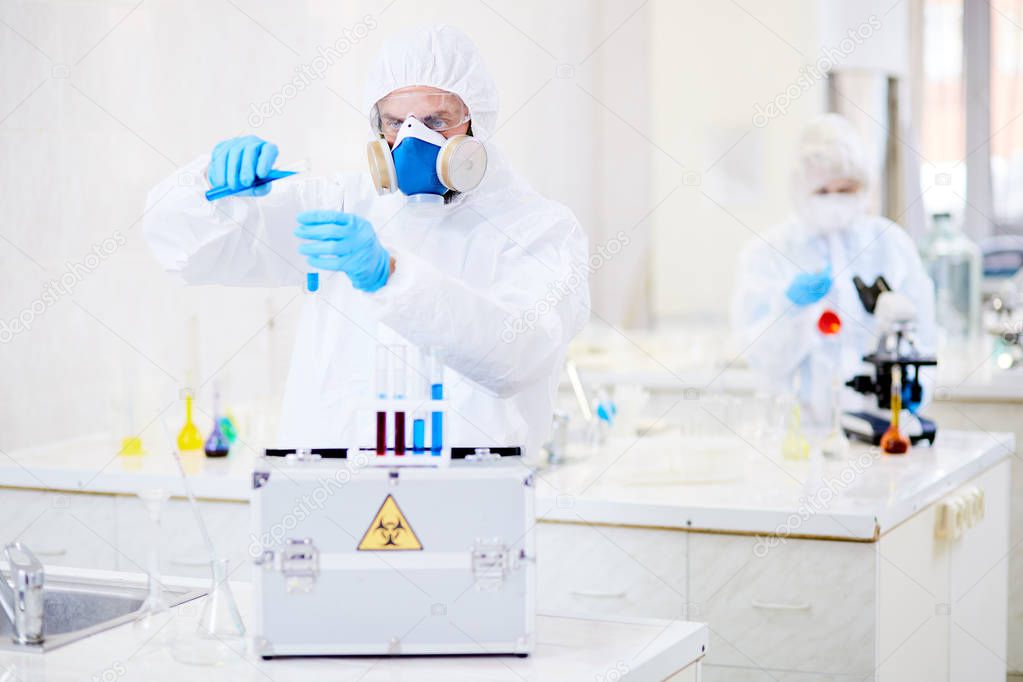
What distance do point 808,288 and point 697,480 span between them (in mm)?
940

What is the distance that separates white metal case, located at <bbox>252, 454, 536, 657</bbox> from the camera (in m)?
1.46

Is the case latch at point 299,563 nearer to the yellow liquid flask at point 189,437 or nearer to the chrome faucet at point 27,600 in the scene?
the chrome faucet at point 27,600

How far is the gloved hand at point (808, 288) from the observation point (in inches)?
132

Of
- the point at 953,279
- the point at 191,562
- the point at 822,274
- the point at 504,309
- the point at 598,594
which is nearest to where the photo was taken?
the point at 504,309

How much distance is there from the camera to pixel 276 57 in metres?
3.37

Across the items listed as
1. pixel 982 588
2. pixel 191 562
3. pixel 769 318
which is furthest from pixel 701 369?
pixel 191 562

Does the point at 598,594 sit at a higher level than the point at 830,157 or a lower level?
lower

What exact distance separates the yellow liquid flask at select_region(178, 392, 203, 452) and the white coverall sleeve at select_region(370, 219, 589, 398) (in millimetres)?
1370

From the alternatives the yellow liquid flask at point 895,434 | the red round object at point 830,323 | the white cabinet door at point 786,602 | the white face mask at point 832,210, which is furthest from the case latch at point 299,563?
the white face mask at point 832,210

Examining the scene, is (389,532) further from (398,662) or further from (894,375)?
(894,375)

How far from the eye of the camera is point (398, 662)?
59.5 inches

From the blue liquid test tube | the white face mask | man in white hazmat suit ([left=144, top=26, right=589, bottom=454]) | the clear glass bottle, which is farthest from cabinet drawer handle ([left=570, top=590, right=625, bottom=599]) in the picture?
the clear glass bottle

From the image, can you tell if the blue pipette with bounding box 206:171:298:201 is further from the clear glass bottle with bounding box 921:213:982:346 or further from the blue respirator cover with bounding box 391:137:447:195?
the clear glass bottle with bounding box 921:213:982:346

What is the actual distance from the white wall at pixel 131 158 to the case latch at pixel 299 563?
46.5 inches
